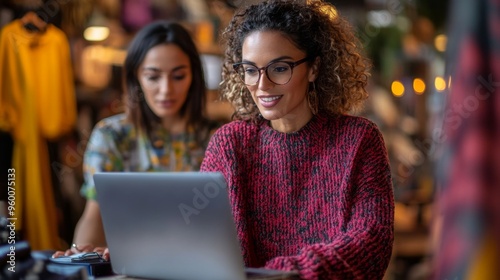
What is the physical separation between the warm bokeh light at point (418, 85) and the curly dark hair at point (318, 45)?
9.88 ft

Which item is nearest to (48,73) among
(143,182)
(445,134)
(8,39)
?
(8,39)

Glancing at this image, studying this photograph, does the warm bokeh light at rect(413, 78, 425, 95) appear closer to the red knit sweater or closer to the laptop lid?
the red knit sweater

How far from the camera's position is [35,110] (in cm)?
411

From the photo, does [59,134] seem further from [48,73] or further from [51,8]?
[51,8]

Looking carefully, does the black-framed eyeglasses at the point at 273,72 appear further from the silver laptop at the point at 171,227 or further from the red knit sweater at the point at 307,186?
the silver laptop at the point at 171,227

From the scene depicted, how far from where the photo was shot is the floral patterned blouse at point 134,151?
2.89m

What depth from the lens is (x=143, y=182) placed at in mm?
1658

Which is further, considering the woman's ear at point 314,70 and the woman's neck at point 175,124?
the woman's neck at point 175,124

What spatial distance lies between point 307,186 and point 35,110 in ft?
8.18

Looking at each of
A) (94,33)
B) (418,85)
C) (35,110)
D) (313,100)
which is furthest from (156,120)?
(418,85)

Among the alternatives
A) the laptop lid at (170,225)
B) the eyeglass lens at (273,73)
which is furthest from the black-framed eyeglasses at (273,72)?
the laptop lid at (170,225)

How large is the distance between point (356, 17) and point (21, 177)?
7.08ft

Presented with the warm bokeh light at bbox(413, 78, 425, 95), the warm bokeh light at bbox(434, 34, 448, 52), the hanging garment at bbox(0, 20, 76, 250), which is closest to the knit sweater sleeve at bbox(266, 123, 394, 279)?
the hanging garment at bbox(0, 20, 76, 250)

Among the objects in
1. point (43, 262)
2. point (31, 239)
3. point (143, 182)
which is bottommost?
point (31, 239)
